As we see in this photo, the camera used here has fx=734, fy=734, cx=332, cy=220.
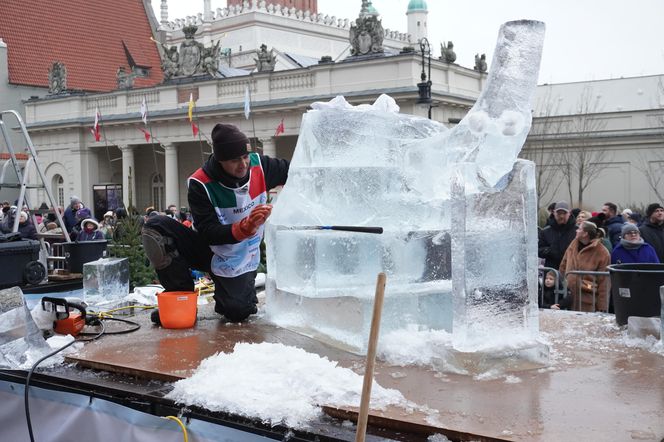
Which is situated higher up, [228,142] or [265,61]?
[265,61]

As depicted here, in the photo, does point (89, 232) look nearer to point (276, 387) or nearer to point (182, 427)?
point (182, 427)

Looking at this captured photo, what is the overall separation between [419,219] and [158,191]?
35.8 m

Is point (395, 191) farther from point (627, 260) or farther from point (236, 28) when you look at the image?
point (236, 28)

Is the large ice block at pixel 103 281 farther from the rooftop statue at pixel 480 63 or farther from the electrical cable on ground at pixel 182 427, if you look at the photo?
the rooftop statue at pixel 480 63

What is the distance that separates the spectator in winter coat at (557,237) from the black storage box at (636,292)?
14.7 feet

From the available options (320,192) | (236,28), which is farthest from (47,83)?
(320,192)

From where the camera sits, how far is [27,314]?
14.4 feet

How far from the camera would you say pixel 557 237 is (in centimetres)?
905

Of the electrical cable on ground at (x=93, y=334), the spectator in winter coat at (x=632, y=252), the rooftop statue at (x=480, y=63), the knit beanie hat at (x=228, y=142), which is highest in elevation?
the rooftop statue at (x=480, y=63)

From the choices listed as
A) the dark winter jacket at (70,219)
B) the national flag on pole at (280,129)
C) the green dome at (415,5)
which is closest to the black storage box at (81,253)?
the dark winter jacket at (70,219)

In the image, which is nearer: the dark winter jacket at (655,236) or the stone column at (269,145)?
the dark winter jacket at (655,236)

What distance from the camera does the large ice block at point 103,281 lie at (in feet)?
20.9

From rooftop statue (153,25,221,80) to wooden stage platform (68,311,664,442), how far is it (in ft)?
91.1

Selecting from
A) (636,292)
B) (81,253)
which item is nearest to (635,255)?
(636,292)
